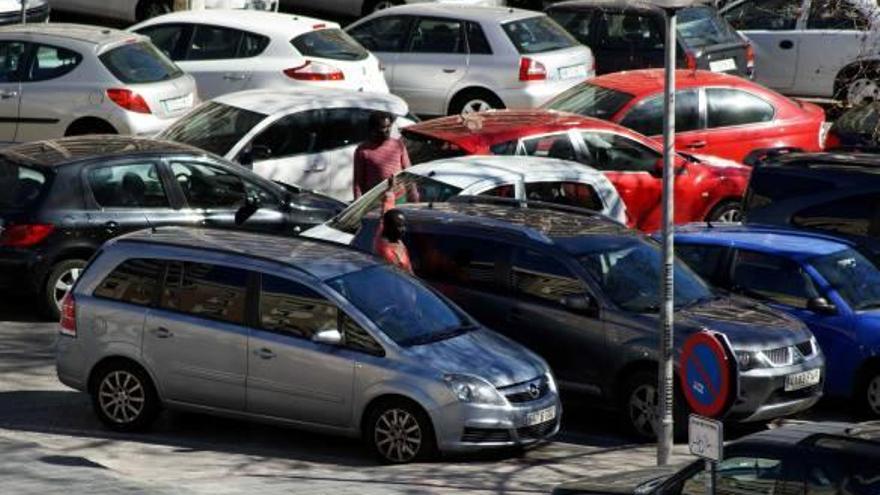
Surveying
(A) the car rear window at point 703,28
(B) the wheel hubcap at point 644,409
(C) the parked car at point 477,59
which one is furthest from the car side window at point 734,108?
(B) the wheel hubcap at point 644,409

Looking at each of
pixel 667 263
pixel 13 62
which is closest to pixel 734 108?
pixel 13 62

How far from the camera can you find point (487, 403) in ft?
49.4

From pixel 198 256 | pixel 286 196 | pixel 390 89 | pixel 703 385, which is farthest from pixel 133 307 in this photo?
pixel 390 89

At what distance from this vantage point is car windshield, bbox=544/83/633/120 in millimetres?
23703

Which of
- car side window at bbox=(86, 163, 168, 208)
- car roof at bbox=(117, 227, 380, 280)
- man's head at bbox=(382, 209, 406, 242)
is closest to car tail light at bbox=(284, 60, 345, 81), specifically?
car side window at bbox=(86, 163, 168, 208)

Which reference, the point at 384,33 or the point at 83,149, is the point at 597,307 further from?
the point at 384,33

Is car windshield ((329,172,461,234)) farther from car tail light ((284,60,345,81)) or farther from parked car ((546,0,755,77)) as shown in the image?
parked car ((546,0,755,77))

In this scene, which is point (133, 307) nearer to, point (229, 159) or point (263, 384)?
point (263, 384)

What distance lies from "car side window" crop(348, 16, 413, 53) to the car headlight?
12.3m

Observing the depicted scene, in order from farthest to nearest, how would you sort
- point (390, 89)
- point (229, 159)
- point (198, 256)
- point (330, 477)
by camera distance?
1. point (390, 89)
2. point (229, 159)
3. point (198, 256)
4. point (330, 477)

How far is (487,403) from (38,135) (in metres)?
9.70

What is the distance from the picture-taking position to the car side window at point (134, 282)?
15.9m

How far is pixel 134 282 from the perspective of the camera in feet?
52.4

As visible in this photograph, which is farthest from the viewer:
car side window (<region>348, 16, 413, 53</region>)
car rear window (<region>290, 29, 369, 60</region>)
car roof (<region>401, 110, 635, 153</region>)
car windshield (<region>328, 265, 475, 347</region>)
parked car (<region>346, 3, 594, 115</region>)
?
car side window (<region>348, 16, 413, 53</region>)
